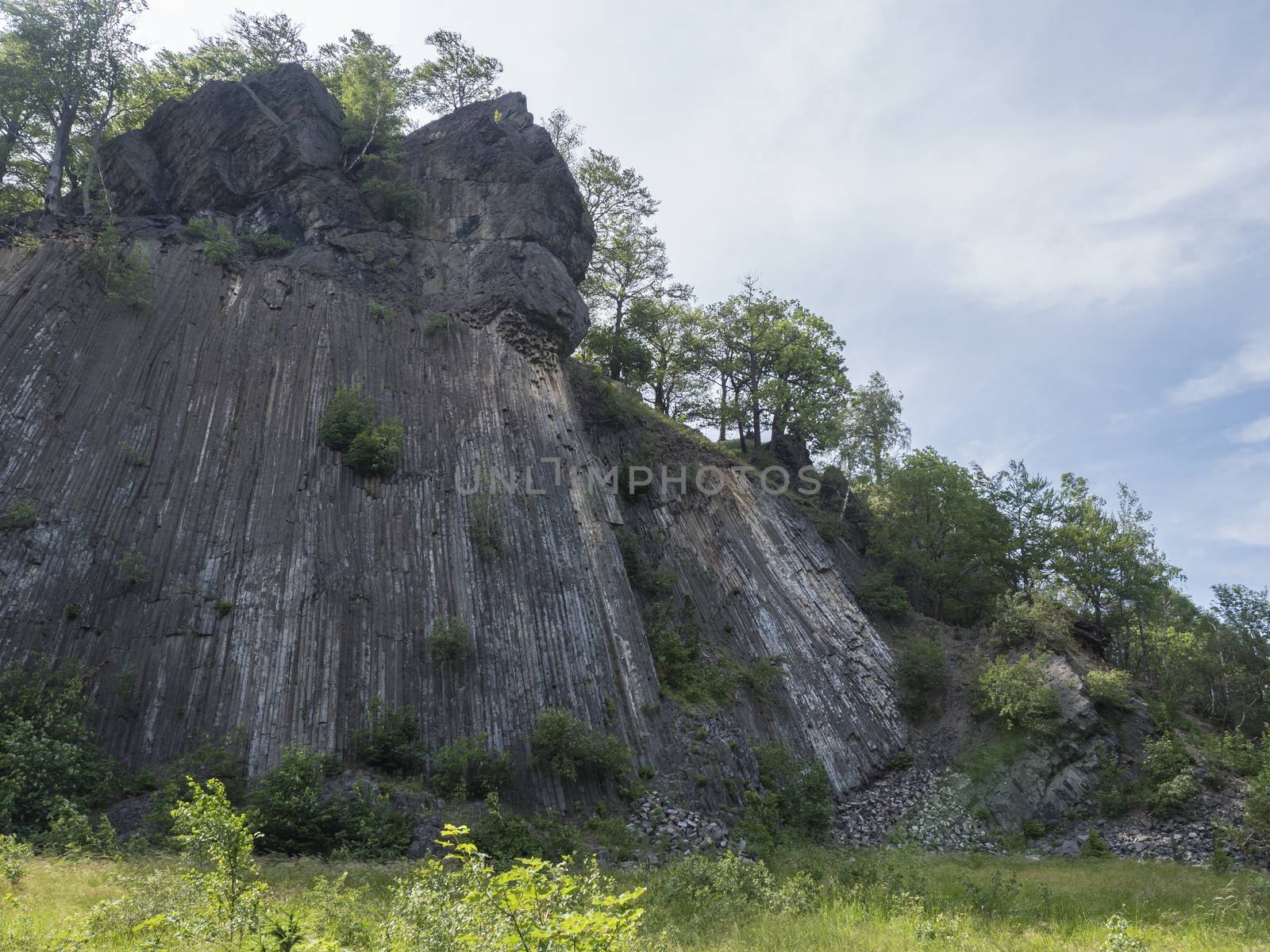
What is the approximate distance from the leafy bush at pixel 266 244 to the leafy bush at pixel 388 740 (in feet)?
54.0

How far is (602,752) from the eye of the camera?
1703 cm

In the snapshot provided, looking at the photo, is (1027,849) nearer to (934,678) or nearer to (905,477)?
(934,678)

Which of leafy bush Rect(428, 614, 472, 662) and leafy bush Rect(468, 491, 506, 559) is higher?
leafy bush Rect(468, 491, 506, 559)

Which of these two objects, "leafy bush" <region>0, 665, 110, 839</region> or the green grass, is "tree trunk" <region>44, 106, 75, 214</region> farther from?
the green grass

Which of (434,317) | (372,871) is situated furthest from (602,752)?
(434,317)

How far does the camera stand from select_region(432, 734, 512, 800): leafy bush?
1533 cm

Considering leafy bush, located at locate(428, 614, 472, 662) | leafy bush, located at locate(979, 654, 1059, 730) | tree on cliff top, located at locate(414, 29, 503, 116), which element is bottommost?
leafy bush, located at locate(979, 654, 1059, 730)

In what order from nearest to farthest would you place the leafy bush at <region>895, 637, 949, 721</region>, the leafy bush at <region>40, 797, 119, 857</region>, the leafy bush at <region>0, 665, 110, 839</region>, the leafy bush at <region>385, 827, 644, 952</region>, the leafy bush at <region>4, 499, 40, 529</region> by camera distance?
the leafy bush at <region>385, 827, 644, 952</region>
the leafy bush at <region>40, 797, 119, 857</region>
the leafy bush at <region>0, 665, 110, 839</region>
the leafy bush at <region>4, 499, 40, 529</region>
the leafy bush at <region>895, 637, 949, 721</region>

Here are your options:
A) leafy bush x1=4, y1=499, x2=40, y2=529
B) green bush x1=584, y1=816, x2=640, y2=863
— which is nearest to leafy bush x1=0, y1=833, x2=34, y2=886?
leafy bush x1=4, y1=499, x2=40, y2=529

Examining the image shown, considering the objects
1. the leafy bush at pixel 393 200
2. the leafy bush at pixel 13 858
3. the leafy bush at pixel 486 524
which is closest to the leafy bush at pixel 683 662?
the leafy bush at pixel 486 524

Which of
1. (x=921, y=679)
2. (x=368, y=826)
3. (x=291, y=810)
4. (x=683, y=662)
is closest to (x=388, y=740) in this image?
(x=368, y=826)

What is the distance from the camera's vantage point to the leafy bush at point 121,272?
19688 mm

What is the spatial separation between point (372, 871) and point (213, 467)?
1137 cm

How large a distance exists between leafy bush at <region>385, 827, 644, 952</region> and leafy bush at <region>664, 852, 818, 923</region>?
4356 millimetres
